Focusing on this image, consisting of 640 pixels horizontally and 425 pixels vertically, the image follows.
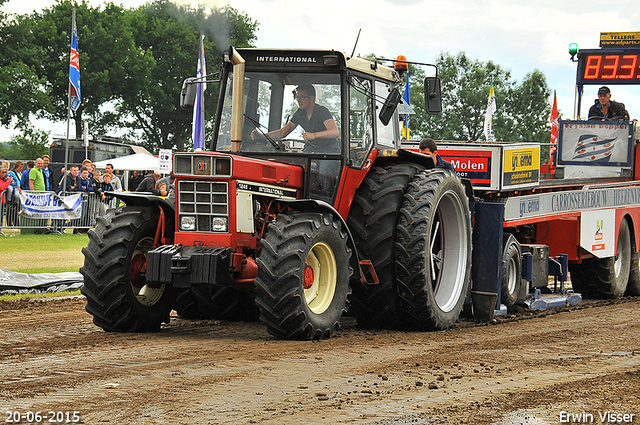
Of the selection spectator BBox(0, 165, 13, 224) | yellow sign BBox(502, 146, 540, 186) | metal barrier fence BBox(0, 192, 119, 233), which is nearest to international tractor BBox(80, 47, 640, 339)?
yellow sign BBox(502, 146, 540, 186)

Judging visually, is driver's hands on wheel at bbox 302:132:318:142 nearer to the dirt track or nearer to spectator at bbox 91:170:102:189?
the dirt track

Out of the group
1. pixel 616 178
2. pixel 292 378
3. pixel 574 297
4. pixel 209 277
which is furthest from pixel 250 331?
pixel 616 178

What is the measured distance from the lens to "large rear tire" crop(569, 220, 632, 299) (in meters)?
13.1

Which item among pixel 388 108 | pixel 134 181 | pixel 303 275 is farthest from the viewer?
pixel 134 181

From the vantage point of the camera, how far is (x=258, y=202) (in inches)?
309

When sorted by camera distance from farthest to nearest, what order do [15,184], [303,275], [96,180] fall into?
[96,180], [15,184], [303,275]

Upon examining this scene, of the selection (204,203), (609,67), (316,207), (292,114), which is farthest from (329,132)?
(609,67)

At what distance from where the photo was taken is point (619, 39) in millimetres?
15977

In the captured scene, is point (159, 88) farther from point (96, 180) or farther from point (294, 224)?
point (294, 224)

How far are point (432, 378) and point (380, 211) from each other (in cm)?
268

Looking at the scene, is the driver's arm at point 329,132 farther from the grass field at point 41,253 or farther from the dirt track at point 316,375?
the grass field at point 41,253

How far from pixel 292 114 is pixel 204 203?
1381mm

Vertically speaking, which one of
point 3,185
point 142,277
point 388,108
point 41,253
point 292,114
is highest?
point 388,108

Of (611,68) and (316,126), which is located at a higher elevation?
(611,68)
